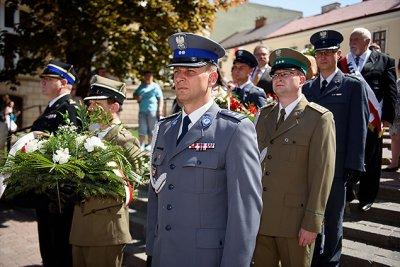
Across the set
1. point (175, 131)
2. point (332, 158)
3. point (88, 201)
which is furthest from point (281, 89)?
point (88, 201)

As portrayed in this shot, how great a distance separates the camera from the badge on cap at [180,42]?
8.15 feet

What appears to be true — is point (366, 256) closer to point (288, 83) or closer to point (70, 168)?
point (288, 83)

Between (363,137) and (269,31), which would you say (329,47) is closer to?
(363,137)

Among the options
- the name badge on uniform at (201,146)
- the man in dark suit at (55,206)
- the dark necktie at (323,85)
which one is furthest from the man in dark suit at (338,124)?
the man in dark suit at (55,206)

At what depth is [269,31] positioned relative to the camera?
127ft

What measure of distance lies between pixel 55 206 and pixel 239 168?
1900 mm

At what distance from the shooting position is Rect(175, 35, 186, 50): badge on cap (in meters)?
2.49

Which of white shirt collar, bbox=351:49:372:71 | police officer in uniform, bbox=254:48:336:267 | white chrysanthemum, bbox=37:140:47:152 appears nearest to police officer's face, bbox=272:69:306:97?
police officer in uniform, bbox=254:48:336:267

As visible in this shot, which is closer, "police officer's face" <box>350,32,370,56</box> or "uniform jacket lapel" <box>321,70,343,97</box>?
"uniform jacket lapel" <box>321,70,343,97</box>

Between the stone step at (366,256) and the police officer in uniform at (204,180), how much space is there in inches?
98.9

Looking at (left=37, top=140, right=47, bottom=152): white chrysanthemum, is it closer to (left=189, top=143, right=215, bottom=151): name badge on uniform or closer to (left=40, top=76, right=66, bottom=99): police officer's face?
(left=40, top=76, right=66, bottom=99): police officer's face

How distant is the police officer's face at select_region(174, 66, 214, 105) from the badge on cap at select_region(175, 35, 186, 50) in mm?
168

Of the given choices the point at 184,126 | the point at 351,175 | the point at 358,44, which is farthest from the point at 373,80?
the point at 184,126

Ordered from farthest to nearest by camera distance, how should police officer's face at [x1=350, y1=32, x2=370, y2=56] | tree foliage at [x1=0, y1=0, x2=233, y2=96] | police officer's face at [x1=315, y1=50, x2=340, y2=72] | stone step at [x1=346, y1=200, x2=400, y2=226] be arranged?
tree foliage at [x1=0, y1=0, x2=233, y2=96]
police officer's face at [x1=350, y1=32, x2=370, y2=56]
stone step at [x1=346, y1=200, x2=400, y2=226]
police officer's face at [x1=315, y1=50, x2=340, y2=72]
